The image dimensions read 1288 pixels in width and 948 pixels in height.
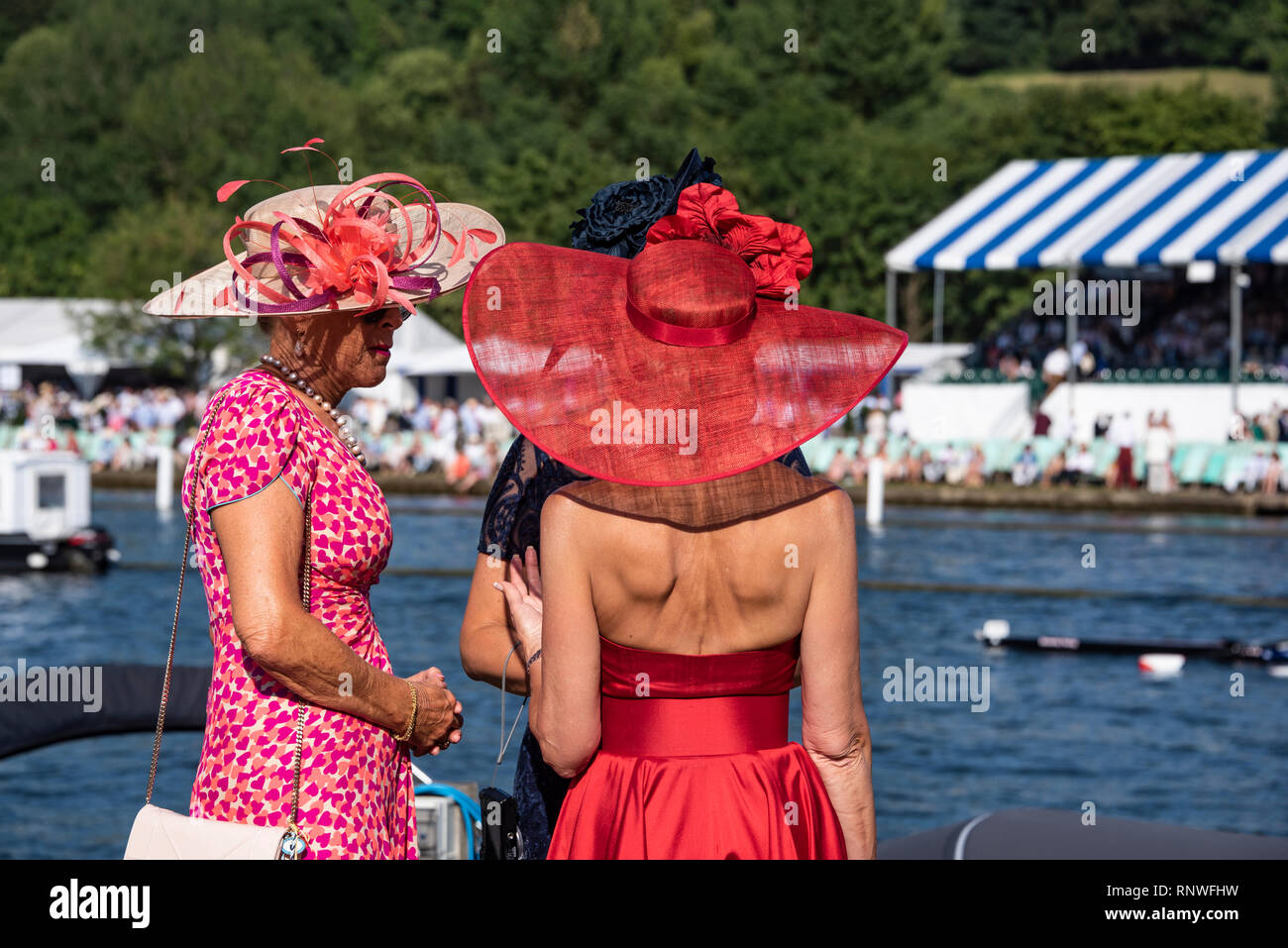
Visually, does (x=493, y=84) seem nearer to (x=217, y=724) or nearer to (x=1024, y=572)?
(x=1024, y=572)

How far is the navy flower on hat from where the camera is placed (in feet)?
11.9

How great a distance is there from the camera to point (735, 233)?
3.18 metres

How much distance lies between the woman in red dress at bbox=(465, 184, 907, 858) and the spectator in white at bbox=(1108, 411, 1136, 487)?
1109 inches

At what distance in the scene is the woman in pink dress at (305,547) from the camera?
123 inches

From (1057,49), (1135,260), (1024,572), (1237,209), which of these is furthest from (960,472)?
(1057,49)

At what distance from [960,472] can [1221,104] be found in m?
36.7

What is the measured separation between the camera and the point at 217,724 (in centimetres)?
328

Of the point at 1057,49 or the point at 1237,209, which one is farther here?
the point at 1057,49

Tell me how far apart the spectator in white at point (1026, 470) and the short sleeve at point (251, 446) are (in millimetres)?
28765

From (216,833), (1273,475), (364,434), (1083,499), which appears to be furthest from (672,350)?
(364,434)

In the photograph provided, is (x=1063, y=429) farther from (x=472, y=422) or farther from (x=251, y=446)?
(x=251, y=446)

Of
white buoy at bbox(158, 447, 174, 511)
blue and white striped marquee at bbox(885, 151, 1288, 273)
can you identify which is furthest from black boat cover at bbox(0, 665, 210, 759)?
blue and white striped marquee at bbox(885, 151, 1288, 273)

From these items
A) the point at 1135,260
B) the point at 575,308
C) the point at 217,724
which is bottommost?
the point at 217,724

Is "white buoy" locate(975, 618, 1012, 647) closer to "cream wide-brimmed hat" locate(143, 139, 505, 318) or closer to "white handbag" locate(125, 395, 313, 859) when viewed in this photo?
"cream wide-brimmed hat" locate(143, 139, 505, 318)
